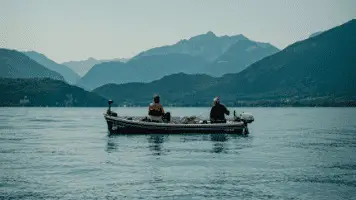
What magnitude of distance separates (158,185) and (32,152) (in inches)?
589

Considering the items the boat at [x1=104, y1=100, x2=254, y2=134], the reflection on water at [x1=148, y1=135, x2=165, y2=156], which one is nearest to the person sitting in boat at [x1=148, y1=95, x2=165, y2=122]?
the boat at [x1=104, y1=100, x2=254, y2=134]

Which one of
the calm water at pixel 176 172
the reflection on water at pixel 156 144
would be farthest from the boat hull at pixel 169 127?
the calm water at pixel 176 172

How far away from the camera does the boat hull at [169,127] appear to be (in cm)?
4522

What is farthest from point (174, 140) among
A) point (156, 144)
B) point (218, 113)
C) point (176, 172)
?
point (176, 172)

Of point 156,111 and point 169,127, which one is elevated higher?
point 156,111

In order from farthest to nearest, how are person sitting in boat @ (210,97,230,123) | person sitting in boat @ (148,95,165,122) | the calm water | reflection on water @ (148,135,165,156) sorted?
person sitting in boat @ (210,97,230,123), person sitting in boat @ (148,95,165,122), reflection on water @ (148,135,165,156), the calm water

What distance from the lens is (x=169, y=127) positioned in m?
45.3

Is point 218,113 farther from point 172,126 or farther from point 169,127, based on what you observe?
point 169,127

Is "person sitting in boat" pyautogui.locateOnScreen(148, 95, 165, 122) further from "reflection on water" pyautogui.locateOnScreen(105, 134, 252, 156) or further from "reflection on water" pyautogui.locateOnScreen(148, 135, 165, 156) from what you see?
"reflection on water" pyautogui.locateOnScreen(148, 135, 165, 156)

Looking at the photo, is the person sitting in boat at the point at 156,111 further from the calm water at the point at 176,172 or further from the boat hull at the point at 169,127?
the calm water at the point at 176,172

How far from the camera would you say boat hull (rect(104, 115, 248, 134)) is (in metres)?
45.2

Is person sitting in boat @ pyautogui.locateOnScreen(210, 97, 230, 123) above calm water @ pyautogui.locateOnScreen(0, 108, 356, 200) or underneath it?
above

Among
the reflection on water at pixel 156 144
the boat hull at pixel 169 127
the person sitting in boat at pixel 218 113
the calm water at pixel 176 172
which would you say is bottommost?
the calm water at pixel 176 172

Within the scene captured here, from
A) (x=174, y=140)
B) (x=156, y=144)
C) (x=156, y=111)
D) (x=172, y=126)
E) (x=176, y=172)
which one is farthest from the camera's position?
(x=172, y=126)
